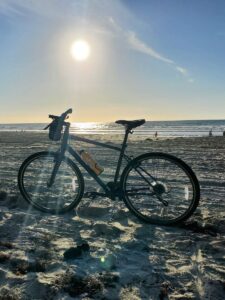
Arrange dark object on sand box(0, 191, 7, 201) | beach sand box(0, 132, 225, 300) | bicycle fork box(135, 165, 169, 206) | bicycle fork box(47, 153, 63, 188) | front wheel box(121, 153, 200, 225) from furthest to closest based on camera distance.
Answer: dark object on sand box(0, 191, 7, 201)
bicycle fork box(47, 153, 63, 188)
bicycle fork box(135, 165, 169, 206)
front wheel box(121, 153, 200, 225)
beach sand box(0, 132, 225, 300)

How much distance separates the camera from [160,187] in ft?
19.8

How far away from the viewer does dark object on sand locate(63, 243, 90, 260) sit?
176 inches

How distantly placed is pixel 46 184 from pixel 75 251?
2616 millimetres

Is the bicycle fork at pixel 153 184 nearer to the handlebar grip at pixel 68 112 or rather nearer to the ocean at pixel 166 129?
the handlebar grip at pixel 68 112

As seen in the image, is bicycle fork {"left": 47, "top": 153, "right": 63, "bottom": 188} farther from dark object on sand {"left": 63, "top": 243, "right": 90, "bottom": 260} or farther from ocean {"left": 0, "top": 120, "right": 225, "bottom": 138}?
ocean {"left": 0, "top": 120, "right": 225, "bottom": 138}

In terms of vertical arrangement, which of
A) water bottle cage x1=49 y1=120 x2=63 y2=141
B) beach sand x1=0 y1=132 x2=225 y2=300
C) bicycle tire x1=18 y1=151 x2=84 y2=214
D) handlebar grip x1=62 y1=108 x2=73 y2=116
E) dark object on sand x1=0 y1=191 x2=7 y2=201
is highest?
handlebar grip x1=62 y1=108 x2=73 y2=116

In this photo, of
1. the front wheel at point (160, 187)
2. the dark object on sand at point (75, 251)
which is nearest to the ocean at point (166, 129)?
the front wheel at point (160, 187)

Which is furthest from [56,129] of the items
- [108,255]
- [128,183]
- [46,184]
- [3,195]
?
[108,255]

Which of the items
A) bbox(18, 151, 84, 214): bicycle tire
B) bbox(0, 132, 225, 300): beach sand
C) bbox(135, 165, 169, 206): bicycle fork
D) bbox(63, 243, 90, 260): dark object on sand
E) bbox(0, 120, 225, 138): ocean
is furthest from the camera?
bbox(0, 120, 225, 138): ocean

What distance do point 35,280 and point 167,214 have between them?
2.69 metres

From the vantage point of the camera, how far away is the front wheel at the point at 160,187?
19.1 feet

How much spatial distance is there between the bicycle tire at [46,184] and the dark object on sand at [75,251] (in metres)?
1.86

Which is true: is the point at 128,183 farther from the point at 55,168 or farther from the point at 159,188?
the point at 55,168

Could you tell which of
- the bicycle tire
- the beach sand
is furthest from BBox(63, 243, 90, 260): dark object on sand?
the bicycle tire
